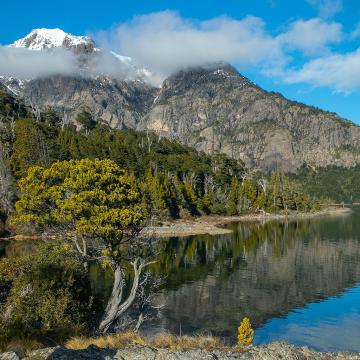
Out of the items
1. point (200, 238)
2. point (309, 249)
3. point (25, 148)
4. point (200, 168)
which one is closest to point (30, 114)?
point (25, 148)

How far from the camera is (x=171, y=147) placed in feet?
618

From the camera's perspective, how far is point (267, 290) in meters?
53.7

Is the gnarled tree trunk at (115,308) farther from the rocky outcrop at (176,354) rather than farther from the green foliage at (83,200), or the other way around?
the rocky outcrop at (176,354)

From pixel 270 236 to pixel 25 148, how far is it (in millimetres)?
64933

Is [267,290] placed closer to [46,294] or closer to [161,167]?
[46,294]

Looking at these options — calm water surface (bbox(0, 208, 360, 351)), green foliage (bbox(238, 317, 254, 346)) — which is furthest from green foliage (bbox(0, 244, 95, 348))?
green foliage (bbox(238, 317, 254, 346))

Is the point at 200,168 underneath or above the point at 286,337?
above

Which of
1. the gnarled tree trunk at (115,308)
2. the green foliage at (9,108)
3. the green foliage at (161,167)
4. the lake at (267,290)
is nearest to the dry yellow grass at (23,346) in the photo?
the gnarled tree trunk at (115,308)

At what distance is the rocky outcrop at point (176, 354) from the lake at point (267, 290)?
16.9m

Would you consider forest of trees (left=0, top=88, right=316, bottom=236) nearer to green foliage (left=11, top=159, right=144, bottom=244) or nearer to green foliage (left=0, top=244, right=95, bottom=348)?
green foliage (left=11, top=159, right=144, bottom=244)

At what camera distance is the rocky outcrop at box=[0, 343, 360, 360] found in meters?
14.2

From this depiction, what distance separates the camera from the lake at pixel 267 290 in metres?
39.6

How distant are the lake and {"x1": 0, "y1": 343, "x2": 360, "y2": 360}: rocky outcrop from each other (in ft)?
55.5

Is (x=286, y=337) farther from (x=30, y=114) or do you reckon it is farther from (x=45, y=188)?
(x=30, y=114)
